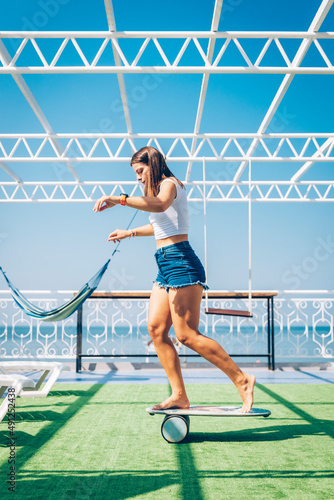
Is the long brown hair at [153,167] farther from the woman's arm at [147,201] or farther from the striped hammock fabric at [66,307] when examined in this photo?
the striped hammock fabric at [66,307]

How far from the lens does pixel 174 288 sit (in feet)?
8.34

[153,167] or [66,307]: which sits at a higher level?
[153,167]

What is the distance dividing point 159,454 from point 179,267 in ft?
3.07

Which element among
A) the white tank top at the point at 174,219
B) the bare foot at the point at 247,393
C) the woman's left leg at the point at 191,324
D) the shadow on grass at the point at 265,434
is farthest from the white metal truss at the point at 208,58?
the shadow on grass at the point at 265,434

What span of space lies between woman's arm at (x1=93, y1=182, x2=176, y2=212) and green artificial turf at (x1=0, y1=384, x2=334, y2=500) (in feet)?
3.80

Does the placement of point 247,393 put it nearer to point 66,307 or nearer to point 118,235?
point 118,235

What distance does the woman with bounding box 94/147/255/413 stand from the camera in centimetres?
253

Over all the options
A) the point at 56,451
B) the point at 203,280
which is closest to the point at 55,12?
the point at 203,280

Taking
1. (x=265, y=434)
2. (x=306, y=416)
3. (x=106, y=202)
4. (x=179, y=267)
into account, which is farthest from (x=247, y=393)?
(x=106, y=202)

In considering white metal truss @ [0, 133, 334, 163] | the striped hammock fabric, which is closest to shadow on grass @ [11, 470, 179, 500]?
the striped hammock fabric

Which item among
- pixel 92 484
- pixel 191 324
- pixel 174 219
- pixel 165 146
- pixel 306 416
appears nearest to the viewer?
pixel 92 484

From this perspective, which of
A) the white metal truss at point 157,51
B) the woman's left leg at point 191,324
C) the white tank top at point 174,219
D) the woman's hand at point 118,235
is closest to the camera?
the woman's left leg at point 191,324

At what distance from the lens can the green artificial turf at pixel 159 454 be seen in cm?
177

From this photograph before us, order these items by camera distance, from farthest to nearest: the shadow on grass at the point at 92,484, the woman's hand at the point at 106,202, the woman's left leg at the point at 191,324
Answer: the woman's left leg at the point at 191,324, the woman's hand at the point at 106,202, the shadow on grass at the point at 92,484
